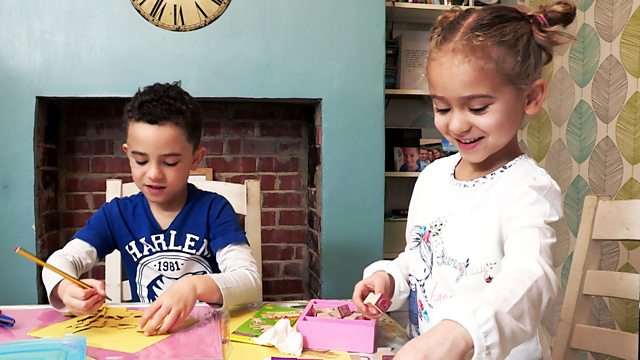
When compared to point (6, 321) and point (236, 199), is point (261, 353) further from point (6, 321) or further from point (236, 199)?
point (236, 199)

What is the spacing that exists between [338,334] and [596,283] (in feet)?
2.24

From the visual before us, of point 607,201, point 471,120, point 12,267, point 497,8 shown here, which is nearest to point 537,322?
point 471,120

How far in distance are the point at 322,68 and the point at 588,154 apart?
103cm

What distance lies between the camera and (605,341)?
1220 mm

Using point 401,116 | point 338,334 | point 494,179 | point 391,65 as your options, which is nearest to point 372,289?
point 338,334

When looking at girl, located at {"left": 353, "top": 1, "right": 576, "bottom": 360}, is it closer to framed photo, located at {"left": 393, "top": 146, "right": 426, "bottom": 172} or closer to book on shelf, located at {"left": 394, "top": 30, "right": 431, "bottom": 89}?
framed photo, located at {"left": 393, "top": 146, "right": 426, "bottom": 172}

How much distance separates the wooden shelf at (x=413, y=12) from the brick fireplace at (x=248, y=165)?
56cm

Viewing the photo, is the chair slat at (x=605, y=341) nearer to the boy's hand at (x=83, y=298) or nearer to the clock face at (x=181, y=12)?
the boy's hand at (x=83, y=298)

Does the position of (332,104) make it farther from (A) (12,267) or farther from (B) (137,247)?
(A) (12,267)

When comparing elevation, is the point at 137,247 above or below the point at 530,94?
below

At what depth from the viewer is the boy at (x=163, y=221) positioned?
3.94 feet

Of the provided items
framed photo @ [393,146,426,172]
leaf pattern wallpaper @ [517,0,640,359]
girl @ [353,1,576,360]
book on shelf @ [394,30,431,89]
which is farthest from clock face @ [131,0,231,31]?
girl @ [353,1,576,360]

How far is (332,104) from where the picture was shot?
2.23 metres

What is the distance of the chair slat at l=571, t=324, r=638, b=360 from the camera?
118 cm
